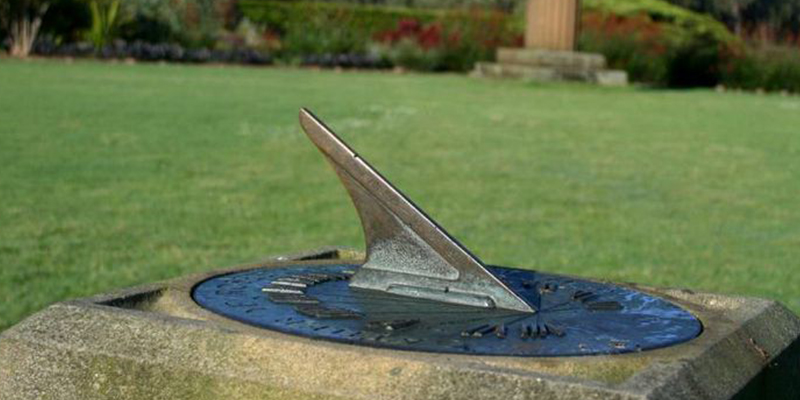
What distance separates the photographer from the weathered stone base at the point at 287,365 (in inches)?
109

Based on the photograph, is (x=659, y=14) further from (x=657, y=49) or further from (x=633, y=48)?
(x=633, y=48)

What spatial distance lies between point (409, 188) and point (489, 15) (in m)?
20.9

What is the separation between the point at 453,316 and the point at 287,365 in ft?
1.85

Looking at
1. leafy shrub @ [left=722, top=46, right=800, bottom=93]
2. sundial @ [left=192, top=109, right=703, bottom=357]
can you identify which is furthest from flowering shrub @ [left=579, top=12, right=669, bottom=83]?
sundial @ [left=192, top=109, right=703, bottom=357]

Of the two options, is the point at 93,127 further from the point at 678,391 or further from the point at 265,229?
the point at 678,391

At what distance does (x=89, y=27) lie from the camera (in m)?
26.3

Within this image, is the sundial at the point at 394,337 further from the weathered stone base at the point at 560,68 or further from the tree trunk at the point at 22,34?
the tree trunk at the point at 22,34

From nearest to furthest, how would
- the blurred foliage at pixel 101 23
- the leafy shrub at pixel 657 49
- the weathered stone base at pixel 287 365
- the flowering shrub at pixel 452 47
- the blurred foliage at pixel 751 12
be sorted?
the weathered stone base at pixel 287 365 < the blurred foliage at pixel 101 23 < the leafy shrub at pixel 657 49 < the flowering shrub at pixel 452 47 < the blurred foliage at pixel 751 12

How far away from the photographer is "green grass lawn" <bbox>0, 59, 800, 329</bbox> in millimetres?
6785

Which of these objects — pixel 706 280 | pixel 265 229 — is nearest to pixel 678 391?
pixel 706 280

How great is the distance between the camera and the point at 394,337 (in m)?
3.03

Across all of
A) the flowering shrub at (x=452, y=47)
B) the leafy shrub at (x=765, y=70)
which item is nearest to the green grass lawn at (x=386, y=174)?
the leafy shrub at (x=765, y=70)

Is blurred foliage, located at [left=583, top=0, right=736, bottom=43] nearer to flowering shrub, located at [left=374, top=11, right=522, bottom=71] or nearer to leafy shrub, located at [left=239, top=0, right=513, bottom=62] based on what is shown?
leafy shrub, located at [left=239, top=0, right=513, bottom=62]

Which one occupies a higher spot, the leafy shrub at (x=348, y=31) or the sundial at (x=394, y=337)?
the sundial at (x=394, y=337)
